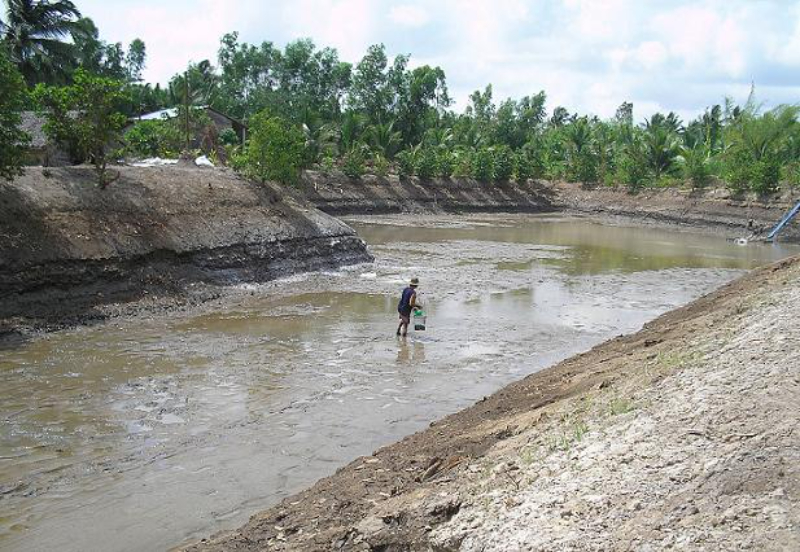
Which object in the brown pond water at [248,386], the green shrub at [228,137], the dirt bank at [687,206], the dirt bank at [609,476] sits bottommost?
the brown pond water at [248,386]

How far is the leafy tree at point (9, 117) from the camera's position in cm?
1844

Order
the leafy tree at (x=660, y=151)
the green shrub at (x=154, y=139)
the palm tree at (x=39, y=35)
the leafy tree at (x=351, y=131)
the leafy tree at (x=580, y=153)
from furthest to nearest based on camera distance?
the leafy tree at (x=580, y=153)
the leafy tree at (x=660, y=151)
the leafy tree at (x=351, y=131)
the palm tree at (x=39, y=35)
the green shrub at (x=154, y=139)

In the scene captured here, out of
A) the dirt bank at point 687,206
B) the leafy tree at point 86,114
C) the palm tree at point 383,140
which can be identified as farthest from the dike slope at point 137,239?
the dirt bank at point 687,206

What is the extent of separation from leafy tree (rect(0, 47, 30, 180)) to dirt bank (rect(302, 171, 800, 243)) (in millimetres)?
34666

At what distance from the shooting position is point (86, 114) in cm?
2317

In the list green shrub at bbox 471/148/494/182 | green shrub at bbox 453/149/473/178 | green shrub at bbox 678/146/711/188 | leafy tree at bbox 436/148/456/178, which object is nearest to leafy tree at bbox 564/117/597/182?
green shrub at bbox 471/148/494/182

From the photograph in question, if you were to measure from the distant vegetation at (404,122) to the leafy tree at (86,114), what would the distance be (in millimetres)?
18026

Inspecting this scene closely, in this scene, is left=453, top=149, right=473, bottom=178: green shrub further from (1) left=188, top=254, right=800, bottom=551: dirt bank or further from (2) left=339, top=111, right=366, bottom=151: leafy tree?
(1) left=188, top=254, right=800, bottom=551: dirt bank

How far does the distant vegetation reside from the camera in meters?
48.1

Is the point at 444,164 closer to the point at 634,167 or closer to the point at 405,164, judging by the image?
the point at 405,164

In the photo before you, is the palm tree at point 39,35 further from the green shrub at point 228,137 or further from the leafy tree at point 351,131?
the leafy tree at point 351,131

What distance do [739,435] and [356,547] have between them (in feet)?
11.2

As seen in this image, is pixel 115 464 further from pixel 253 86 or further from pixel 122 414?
pixel 253 86

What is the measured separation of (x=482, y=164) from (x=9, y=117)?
176ft
